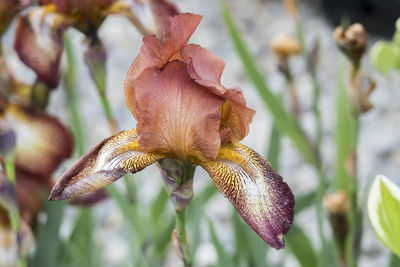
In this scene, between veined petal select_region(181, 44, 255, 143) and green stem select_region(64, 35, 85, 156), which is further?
green stem select_region(64, 35, 85, 156)

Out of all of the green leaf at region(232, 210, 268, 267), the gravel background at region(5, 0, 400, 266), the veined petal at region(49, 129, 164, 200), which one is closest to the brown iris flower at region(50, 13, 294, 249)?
the veined petal at region(49, 129, 164, 200)

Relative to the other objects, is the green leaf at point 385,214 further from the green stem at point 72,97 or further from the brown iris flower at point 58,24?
the green stem at point 72,97

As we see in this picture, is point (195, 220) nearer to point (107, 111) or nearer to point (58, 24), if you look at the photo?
point (107, 111)

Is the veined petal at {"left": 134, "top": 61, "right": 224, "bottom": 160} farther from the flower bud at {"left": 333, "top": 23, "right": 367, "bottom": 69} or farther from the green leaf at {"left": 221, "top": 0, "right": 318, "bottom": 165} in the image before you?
the green leaf at {"left": 221, "top": 0, "right": 318, "bottom": 165}

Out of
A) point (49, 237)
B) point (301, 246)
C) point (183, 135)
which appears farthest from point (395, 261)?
point (49, 237)

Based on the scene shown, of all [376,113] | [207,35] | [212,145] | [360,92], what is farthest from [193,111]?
[207,35]

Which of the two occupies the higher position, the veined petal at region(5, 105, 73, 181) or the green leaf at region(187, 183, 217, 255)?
the green leaf at region(187, 183, 217, 255)

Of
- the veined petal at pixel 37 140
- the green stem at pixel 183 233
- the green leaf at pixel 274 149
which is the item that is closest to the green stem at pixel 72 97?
the veined petal at pixel 37 140
